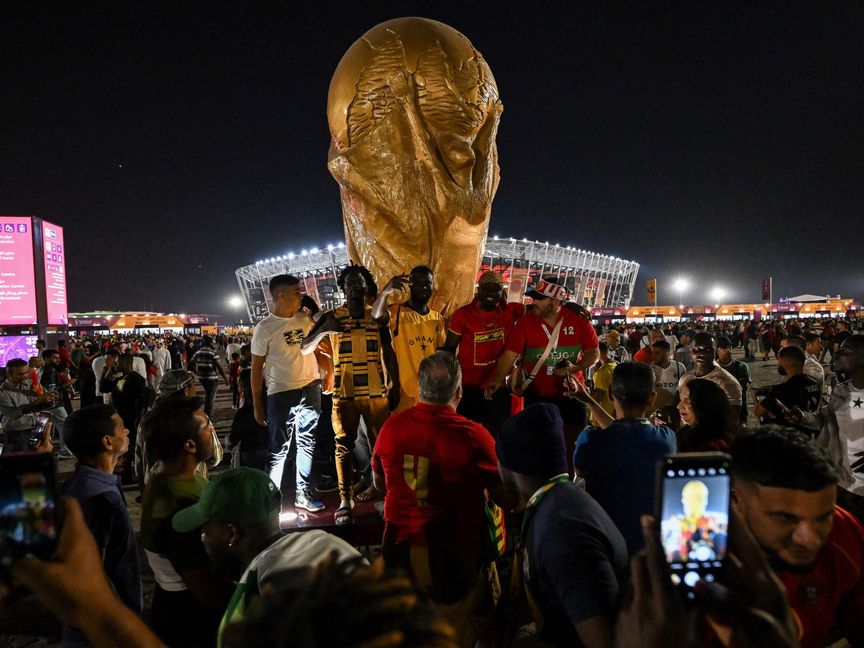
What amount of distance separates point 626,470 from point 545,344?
2.33m

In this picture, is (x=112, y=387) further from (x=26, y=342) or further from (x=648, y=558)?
(x=26, y=342)

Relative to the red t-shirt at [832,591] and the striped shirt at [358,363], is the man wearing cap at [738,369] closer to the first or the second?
the striped shirt at [358,363]

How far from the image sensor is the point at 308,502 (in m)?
4.39

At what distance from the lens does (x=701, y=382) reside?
2951 mm

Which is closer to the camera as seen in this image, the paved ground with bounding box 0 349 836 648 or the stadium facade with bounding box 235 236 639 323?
the paved ground with bounding box 0 349 836 648

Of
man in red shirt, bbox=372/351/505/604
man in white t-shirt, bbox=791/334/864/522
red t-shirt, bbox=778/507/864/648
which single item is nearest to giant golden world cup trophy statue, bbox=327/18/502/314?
man in red shirt, bbox=372/351/505/604

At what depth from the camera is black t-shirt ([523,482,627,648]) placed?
1435 millimetres

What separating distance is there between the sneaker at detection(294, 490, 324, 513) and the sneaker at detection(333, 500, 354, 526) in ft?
0.70

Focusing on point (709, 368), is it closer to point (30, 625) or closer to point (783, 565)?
point (783, 565)

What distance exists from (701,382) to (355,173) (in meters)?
4.28

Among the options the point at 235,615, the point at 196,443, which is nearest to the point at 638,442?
the point at 235,615

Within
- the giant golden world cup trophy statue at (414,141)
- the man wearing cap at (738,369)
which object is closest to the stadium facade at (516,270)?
the man wearing cap at (738,369)

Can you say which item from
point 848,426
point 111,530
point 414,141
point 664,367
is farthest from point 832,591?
point 664,367

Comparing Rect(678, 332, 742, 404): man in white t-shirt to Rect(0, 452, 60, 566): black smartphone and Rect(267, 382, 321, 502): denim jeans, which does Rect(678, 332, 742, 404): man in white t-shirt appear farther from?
Rect(0, 452, 60, 566): black smartphone
